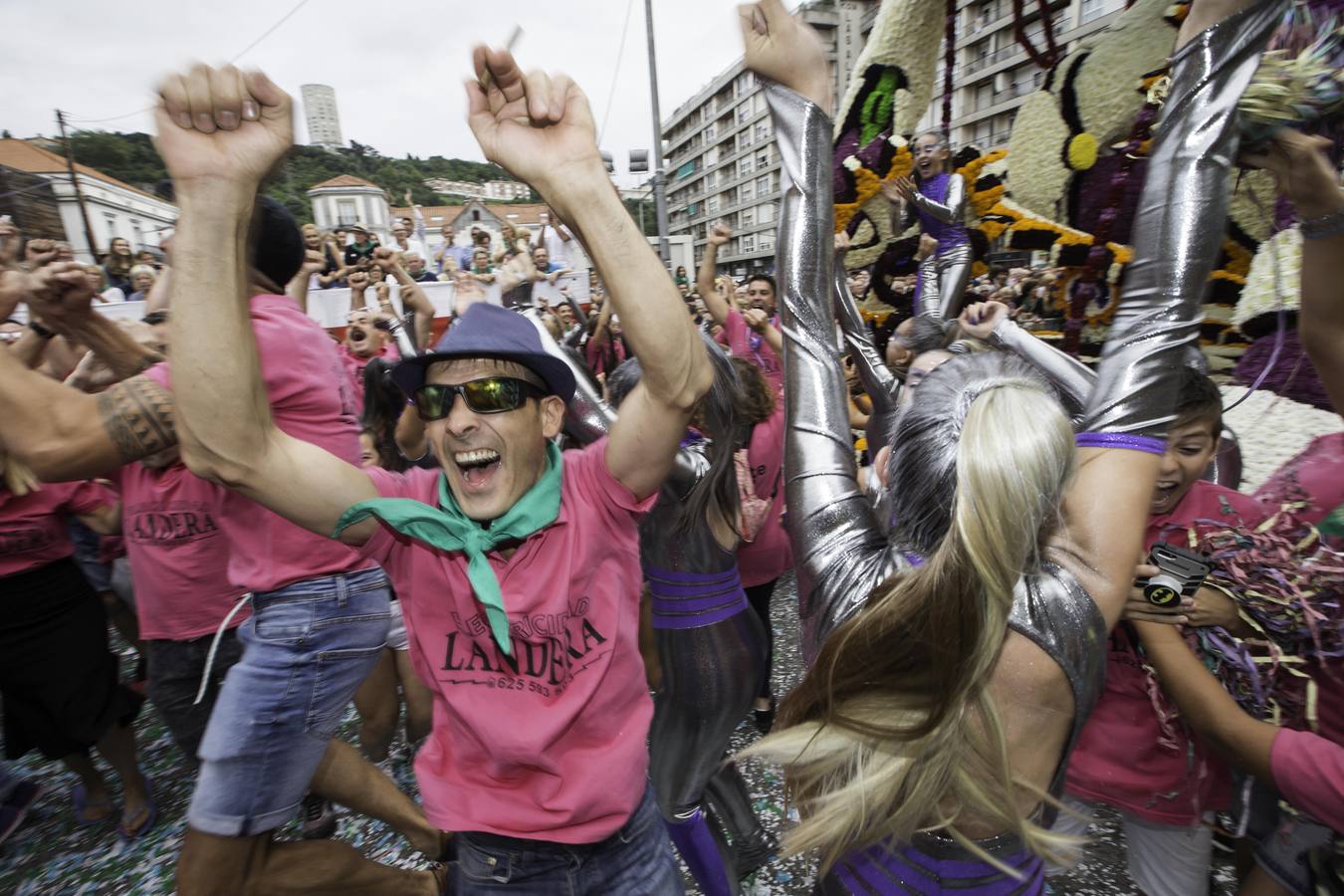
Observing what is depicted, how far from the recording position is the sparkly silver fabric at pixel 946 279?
3684mm

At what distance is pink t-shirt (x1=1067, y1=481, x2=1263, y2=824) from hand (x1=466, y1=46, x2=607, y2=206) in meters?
1.66

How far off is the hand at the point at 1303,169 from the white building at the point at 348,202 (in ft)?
173

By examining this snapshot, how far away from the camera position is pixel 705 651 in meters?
2.19

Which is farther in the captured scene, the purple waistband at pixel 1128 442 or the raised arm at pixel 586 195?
the raised arm at pixel 586 195

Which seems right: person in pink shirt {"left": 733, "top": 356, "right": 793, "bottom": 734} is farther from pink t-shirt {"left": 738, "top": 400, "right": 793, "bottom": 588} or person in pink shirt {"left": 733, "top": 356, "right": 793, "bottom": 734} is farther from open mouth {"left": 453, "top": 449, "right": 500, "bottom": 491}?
open mouth {"left": 453, "top": 449, "right": 500, "bottom": 491}

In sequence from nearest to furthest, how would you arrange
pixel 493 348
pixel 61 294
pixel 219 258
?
pixel 219 258, pixel 493 348, pixel 61 294

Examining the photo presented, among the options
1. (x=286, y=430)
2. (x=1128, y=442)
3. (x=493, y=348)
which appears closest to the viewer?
(x=1128, y=442)

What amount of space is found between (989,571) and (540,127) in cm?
107

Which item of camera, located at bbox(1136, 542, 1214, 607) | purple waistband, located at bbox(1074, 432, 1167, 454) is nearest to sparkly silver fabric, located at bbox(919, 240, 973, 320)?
camera, located at bbox(1136, 542, 1214, 607)

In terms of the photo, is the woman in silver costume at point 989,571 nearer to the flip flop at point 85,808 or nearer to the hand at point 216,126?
the hand at point 216,126

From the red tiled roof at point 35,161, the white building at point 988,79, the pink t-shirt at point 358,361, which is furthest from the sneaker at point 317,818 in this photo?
the red tiled roof at point 35,161

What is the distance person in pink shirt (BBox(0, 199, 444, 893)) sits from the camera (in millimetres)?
1643

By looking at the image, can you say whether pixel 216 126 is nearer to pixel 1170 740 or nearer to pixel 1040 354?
pixel 1040 354

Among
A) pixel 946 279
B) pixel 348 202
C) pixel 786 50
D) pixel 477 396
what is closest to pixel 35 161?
pixel 348 202
